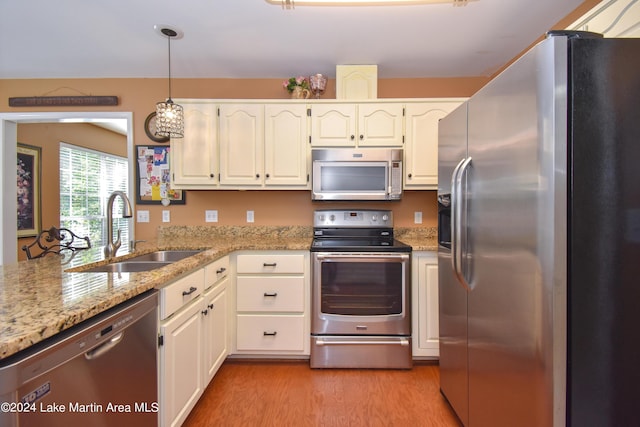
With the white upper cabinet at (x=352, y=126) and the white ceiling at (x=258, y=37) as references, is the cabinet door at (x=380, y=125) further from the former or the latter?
the white ceiling at (x=258, y=37)

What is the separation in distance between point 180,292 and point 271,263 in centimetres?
80

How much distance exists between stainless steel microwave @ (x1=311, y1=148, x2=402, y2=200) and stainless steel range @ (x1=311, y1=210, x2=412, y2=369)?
0.47 m

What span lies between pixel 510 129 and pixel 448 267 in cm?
83

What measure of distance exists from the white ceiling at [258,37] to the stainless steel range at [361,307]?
1.51 metres

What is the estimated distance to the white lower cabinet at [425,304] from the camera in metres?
2.11

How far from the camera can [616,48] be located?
86 centimetres

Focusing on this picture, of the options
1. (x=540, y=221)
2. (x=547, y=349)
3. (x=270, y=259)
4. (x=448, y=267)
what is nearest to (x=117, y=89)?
(x=270, y=259)

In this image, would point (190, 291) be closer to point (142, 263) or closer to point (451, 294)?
point (142, 263)

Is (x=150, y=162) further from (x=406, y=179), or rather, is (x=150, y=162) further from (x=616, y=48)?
(x=616, y=48)

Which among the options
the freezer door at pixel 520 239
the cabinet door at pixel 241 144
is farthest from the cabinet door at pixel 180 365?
the freezer door at pixel 520 239

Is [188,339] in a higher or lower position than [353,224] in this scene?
lower

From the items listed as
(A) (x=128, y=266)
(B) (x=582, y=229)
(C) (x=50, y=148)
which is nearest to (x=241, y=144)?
(A) (x=128, y=266)

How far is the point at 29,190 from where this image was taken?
11.0ft

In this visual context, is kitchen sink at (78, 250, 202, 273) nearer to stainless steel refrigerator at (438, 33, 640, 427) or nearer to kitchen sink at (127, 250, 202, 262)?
kitchen sink at (127, 250, 202, 262)
